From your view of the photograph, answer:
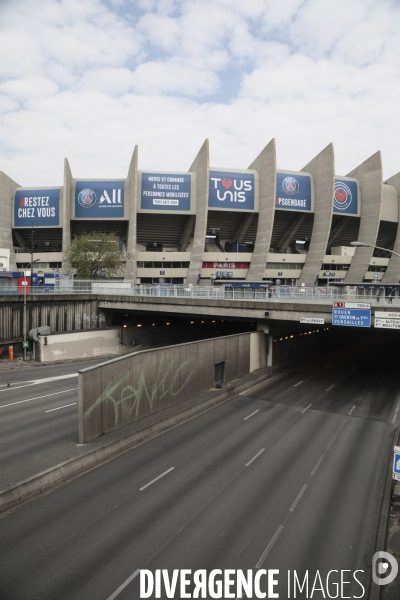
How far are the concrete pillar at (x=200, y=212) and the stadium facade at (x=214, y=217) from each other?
186mm

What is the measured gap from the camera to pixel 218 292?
3366 cm

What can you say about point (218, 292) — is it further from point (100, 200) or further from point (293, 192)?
point (293, 192)

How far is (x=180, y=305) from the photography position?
1401 inches

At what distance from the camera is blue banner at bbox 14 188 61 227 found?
221 feet

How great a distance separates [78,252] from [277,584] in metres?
52.2

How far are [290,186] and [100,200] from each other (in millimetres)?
36824

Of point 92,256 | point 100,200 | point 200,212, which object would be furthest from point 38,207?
point 200,212

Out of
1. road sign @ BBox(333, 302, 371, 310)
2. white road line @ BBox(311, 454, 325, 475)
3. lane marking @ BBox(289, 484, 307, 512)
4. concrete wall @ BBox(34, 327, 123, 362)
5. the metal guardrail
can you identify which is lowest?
white road line @ BBox(311, 454, 325, 475)

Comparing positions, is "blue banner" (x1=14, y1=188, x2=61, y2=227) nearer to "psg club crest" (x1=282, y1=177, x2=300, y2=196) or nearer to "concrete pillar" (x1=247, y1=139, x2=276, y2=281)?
"concrete pillar" (x1=247, y1=139, x2=276, y2=281)

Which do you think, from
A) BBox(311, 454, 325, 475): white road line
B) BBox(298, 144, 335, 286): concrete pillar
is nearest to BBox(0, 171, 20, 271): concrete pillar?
BBox(298, 144, 335, 286): concrete pillar

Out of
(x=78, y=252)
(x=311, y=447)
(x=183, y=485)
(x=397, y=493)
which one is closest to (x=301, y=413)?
(x=311, y=447)

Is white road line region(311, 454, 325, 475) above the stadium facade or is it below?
below

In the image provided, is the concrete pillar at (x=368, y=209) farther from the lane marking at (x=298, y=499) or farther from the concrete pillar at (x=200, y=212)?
the lane marking at (x=298, y=499)

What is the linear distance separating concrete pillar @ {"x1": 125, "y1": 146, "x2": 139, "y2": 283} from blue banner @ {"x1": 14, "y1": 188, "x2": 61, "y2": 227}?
43.8 feet
